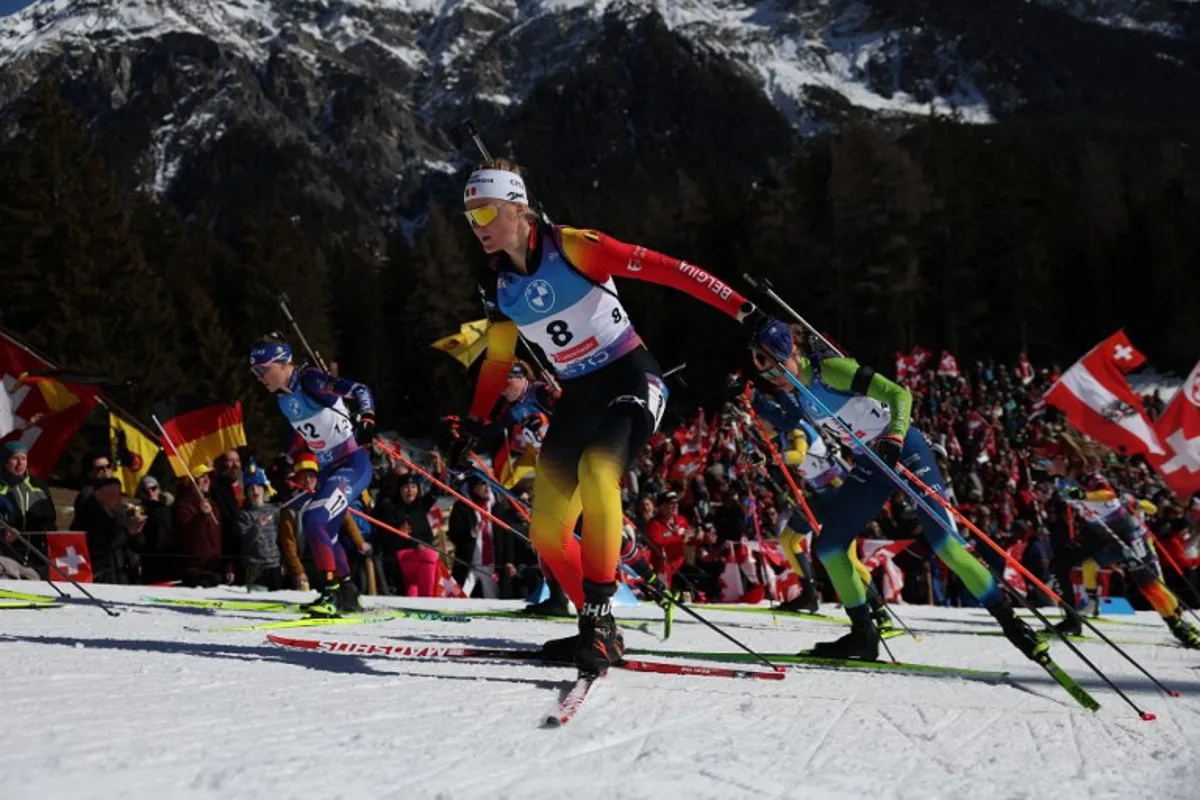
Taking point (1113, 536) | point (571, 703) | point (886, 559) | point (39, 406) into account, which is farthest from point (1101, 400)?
point (39, 406)

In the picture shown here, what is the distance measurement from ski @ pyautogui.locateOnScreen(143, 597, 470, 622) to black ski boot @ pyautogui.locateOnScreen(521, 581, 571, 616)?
83 cm

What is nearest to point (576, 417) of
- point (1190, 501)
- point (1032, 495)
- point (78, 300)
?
point (1190, 501)

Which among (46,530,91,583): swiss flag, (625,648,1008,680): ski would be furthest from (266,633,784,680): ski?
(46,530,91,583): swiss flag

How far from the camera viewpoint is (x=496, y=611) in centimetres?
852

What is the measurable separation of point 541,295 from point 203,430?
10.8 metres

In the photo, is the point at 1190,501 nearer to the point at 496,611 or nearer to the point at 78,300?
the point at 496,611

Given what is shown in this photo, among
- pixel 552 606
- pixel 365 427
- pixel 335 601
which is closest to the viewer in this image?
pixel 365 427

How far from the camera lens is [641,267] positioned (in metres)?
4.56

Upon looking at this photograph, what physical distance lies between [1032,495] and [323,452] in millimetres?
13372

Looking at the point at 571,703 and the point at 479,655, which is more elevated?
the point at 571,703

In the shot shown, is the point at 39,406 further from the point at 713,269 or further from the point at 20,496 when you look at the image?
the point at 713,269

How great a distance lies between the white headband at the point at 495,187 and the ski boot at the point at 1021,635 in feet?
9.20

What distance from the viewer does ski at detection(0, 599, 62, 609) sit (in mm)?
6670

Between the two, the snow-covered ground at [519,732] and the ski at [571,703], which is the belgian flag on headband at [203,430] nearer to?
the snow-covered ground at [519,732]
